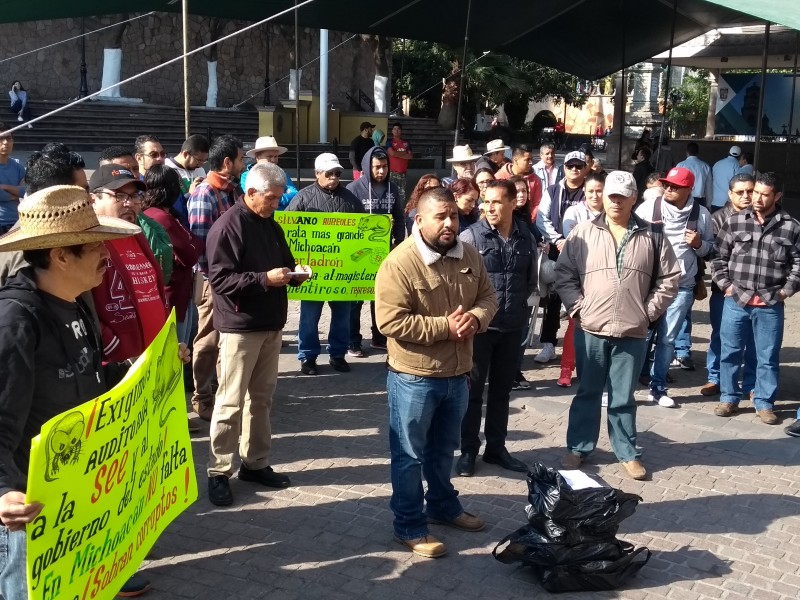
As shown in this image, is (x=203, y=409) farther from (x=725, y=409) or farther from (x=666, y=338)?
(x=725, y=409)

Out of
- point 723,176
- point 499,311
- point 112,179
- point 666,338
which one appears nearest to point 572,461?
point 499,311

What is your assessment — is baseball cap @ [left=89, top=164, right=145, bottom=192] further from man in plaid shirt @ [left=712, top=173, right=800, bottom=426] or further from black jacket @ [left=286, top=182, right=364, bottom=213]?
man in plaid shirt @ [left=712, top=173, right=800, bottom=426]

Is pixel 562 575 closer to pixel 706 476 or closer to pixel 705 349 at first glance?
A: pixel 706 476

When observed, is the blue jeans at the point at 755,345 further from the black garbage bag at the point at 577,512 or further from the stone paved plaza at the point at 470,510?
the black garbage bag at the point at 577,512

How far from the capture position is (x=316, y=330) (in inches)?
328

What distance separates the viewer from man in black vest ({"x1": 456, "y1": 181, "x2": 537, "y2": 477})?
5957 mm

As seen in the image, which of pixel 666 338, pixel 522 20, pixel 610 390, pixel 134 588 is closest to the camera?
pixel 134 588

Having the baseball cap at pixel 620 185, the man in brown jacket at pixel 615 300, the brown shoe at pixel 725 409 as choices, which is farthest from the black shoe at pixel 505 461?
the brown shoe at pixel 725 409

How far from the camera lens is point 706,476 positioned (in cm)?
629

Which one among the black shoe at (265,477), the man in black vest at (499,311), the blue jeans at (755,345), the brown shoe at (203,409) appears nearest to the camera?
the black shoe at (265,477)

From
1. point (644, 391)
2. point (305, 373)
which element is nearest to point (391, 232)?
point (305, 373)

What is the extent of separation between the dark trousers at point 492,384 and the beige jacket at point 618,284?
0.49 metres

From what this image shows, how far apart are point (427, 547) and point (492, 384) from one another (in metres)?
1.51

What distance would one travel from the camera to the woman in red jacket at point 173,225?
6.24 metres
